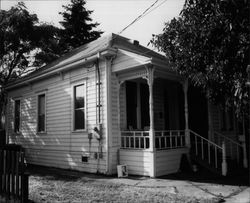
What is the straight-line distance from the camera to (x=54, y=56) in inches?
911

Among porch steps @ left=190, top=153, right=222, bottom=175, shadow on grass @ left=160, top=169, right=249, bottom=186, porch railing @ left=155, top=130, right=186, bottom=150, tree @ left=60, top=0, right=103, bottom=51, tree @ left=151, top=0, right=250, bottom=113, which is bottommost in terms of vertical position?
shadow on grass @ left=160, top=169, right=249, bottom=186

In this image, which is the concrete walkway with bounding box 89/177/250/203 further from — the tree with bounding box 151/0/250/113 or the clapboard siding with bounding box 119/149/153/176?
the tree with bounding box 151/0/250/113

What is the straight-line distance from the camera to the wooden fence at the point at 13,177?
212 inches

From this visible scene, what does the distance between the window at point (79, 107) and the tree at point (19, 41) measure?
7.63m

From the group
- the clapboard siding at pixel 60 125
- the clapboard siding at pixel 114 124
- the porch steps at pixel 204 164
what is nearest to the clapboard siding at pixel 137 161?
the clapboard siding at pixel 114 124

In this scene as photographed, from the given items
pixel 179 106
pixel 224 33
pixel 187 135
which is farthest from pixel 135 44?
pixel 224 33

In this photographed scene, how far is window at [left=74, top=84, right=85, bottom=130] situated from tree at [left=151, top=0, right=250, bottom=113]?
15.1ft

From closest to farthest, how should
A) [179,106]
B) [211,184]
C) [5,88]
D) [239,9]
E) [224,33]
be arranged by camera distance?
[239,9] < [224,33] < [211,184] < [179,106] < [5,88]

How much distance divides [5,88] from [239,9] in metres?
14.3

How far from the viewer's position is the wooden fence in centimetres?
540

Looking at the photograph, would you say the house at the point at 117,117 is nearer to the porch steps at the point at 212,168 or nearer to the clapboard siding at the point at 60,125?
the clapboard siding at the point at 60,125

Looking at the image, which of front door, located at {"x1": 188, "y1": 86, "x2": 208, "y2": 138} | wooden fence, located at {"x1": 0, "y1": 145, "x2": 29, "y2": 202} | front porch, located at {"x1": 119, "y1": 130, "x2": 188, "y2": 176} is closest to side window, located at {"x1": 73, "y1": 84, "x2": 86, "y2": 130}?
front porch, located at {"x1": 119, "y1": 130, "x2": 188, "y2": 176}

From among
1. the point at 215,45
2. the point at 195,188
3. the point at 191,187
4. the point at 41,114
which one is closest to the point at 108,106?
the point at 191,187

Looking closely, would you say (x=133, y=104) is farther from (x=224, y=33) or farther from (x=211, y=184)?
(x=224, y=33)
